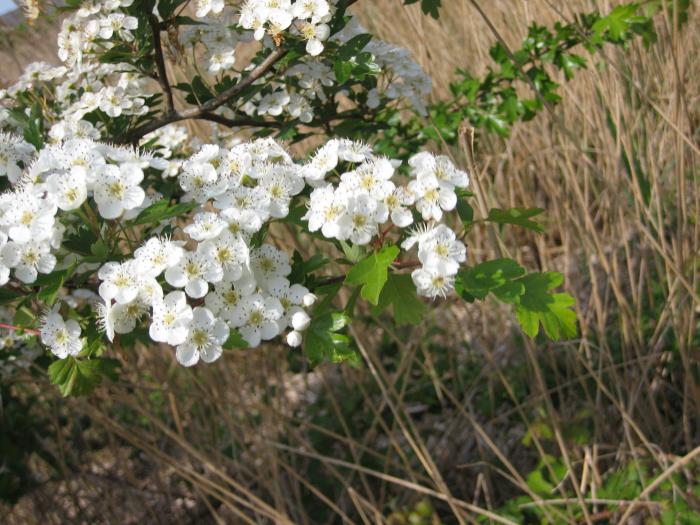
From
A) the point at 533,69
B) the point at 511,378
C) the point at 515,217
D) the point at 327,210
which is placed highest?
the point at 327,210

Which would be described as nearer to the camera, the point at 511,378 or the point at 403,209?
the point at 403,209

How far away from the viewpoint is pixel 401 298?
88 cm

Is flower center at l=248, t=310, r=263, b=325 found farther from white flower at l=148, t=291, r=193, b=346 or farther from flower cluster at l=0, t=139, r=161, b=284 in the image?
flower cluster at l=0, t=139, r=161, b=284

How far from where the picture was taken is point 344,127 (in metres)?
1.50

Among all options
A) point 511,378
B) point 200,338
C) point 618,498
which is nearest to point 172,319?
point 200,338

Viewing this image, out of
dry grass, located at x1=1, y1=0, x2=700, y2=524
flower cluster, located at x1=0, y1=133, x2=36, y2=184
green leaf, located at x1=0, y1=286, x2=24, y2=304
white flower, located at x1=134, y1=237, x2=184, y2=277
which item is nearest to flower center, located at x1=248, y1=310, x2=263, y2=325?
white flower, located at x1=134, y1=237, x2=184, y2=277

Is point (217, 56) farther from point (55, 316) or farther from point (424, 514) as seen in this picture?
point (424, 514)

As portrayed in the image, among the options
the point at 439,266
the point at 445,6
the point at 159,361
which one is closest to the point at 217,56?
the point at 439,266

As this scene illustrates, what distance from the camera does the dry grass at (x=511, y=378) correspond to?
166 centimetres

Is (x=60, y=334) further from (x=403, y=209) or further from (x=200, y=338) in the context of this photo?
(x=403, y=209)

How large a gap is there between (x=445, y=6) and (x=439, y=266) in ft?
9.04

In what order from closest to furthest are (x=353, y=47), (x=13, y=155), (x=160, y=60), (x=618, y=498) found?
(x=13, y=155) < (x=353, y=47) < (x=160, y=60) < (x=618, y=498)

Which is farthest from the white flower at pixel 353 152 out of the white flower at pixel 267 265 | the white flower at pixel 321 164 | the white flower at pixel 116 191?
the white flower at pixel 116 191

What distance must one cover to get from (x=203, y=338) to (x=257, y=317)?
0.21ft
